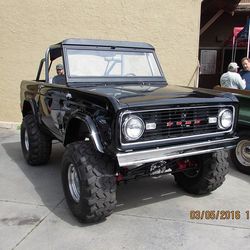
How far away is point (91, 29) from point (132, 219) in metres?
5.91

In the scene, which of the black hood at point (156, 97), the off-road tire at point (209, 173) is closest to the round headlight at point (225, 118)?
the black hood at point (156, 97)

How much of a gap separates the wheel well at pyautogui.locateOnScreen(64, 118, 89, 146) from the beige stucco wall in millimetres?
4819

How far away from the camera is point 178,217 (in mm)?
3953

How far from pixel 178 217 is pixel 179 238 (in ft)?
1.53

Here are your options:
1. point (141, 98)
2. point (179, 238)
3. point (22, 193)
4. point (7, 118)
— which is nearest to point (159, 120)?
point (141, 98)

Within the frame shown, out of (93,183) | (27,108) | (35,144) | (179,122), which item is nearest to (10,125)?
(27,108)

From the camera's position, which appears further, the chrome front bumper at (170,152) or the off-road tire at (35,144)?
the off-road tire at (35,144)

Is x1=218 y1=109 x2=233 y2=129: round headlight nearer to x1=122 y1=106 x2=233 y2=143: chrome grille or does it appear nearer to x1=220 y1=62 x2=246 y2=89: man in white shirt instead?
x1=122 y1=106 x2=233 y2=143: chrome grille

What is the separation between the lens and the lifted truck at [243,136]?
17.2 feet

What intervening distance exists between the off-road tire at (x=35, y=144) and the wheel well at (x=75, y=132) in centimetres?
144

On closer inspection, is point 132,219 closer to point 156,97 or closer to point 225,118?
point 156,97

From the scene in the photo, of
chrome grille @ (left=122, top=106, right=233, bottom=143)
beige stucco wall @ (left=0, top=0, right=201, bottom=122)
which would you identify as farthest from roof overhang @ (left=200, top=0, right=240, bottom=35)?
chrome grille @ (left=122, top=106, right=233, bottom=143)

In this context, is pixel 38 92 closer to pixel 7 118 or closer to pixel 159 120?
pixel 159 120

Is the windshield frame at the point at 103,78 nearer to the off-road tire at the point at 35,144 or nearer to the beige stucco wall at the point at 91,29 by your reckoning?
the off-road tire at the point at 35,144
